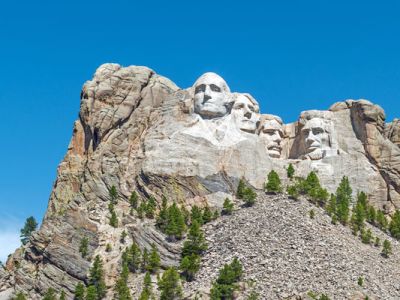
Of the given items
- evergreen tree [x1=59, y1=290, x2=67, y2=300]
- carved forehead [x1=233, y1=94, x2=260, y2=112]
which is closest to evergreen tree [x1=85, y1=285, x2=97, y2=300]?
evergreen tree [x1=59, y1=290, x2=67, y2=300]

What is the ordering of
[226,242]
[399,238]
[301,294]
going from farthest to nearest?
[399,238], [226,242], [301,294]

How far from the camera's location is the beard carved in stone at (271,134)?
315ft

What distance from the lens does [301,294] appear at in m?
78.6

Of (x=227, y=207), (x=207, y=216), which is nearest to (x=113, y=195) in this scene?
(x=207, y=216)

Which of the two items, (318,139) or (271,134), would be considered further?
(271,134)

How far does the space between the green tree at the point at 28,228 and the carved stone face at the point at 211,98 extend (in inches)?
487

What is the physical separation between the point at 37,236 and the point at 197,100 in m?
14.2

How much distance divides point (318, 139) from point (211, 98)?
772cm

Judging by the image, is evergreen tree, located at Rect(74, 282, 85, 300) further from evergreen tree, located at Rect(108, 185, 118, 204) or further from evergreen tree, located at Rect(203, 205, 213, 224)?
evergreen tree, located at Rect(203, 205, 213, 224)

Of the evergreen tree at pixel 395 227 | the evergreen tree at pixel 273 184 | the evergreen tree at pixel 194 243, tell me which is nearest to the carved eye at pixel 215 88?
the evergreen tree at pixel 273 184

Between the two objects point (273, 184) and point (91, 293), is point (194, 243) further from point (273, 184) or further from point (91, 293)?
point (273, 184)

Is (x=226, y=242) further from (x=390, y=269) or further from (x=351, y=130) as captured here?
(x=351, y=130)

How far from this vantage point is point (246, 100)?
9469 cm

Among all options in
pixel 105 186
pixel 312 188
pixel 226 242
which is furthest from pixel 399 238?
pixel 105 186
